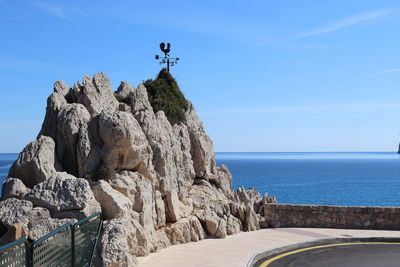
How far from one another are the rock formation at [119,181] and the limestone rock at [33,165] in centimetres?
3

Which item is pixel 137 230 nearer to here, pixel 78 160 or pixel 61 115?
pixel 78 160

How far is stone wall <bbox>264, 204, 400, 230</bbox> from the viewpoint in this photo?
887 inches

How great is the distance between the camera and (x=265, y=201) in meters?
24.6

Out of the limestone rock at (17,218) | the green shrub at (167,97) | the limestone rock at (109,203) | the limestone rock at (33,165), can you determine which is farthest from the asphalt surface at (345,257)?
the green shrub at (167,97)

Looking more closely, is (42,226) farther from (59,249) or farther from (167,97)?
(167,97)

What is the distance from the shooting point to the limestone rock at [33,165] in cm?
1698

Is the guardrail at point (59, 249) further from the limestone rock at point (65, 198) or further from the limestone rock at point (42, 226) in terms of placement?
the limestone rock at point (42, 226)

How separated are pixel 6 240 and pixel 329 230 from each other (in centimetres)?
1395

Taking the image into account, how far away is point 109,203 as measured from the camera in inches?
596

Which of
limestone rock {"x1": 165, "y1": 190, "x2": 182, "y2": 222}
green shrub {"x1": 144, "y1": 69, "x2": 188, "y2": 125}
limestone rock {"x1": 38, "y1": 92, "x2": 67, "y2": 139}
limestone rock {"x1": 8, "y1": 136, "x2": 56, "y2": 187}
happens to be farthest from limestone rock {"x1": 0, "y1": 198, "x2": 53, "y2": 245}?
green shrub {"x1": 144, "y1": 69, "x2": 188, "y2": 125}

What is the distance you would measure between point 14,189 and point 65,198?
2755mm

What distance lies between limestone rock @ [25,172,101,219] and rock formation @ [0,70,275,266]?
28mm

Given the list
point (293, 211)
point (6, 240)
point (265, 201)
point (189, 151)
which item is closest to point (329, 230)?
point (293, 211)

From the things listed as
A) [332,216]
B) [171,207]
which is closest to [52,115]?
[171,207]
